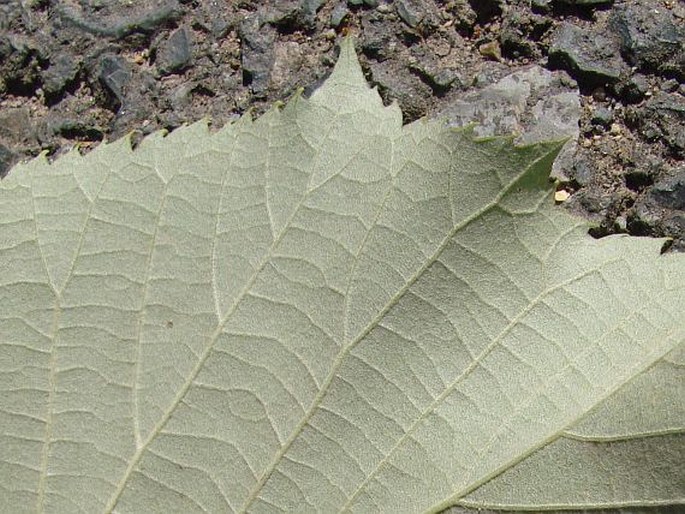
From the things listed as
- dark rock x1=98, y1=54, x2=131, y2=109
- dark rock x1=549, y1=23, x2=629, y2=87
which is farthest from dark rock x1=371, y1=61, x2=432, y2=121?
dark rock x1=98, y1=54, x2=131, y2=109

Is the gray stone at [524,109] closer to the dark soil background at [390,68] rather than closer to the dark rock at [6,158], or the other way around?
the dark soil background at [390,68]

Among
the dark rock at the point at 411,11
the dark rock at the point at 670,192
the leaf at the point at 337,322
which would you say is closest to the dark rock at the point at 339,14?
the dark rock at the point at 411,11

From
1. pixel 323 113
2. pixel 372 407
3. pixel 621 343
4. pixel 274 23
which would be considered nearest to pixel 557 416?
pixel 621 343

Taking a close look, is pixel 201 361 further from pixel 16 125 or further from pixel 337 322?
pixel 16 125

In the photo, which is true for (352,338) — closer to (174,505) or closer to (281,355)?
(281,355)

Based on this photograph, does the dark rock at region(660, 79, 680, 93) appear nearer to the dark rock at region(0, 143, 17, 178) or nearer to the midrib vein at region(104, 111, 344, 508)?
the midrib vein at region(104, 111, 344, 508)

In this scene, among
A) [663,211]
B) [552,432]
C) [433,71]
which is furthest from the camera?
[433,71]

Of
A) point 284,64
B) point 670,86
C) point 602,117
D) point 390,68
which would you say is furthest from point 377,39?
point 670,86
